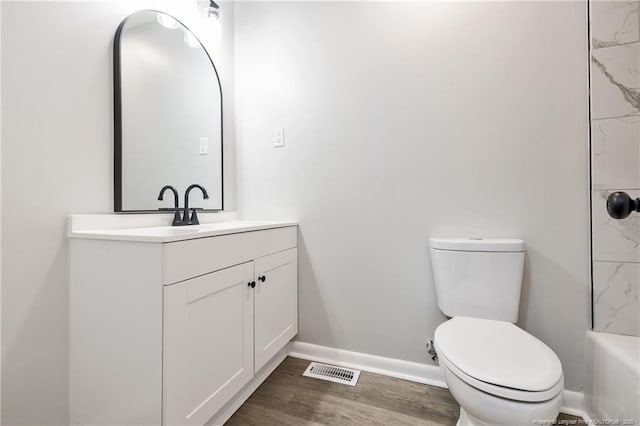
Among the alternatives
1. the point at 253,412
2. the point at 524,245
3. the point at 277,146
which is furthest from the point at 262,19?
the point at 253,412

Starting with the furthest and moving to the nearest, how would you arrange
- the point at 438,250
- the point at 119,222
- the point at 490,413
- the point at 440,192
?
the point at 440,192 < the point at 438,250 < the point at 119,222 < the point at 490,413

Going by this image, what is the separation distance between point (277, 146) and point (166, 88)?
657mm

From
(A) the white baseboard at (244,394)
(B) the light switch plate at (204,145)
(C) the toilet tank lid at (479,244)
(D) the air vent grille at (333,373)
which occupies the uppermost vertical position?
(B) the light switch plate at (204,145)

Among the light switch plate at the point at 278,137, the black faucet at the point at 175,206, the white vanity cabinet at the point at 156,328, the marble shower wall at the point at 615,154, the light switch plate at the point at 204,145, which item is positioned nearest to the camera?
the white vanity cabinet at the point at 156,328

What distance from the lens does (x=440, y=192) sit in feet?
4.86

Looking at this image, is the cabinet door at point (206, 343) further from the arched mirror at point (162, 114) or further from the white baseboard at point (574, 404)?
the white baseboard at point (574, 404)

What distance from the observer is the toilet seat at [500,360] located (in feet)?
2.69

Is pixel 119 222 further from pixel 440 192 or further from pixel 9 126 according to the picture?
pixel 440 192

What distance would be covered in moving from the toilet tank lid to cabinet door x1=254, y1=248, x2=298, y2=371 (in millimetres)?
793

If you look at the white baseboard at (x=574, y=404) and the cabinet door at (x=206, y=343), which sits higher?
the cabinet door at (x=206, y=343)

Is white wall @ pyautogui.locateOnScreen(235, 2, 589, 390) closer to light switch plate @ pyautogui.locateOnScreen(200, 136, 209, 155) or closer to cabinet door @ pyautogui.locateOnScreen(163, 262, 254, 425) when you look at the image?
light switch plate @ pyautogui.locateOnScreen(200, 136, 209, 155)

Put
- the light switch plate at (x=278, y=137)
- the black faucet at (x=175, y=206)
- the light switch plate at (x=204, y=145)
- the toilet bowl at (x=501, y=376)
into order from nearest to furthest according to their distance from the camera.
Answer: the toilet bowl at (x=501, y=376)
the black faucet at (x=175, y=206)
the light switch plate at (x=204, y=145)
the light switch plate at (x=278, y=137)

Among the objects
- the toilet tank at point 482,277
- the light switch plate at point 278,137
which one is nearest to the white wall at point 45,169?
the light switch plate at point 278,137

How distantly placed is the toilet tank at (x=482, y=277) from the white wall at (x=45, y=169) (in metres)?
1.52
